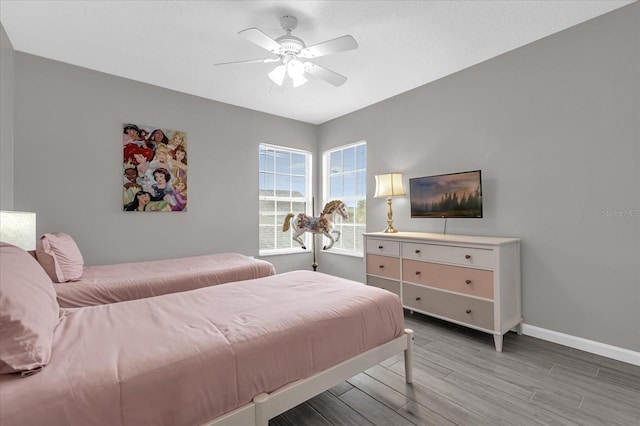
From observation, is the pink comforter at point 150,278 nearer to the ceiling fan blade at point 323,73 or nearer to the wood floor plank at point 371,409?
the wood floor plank at point 371,409

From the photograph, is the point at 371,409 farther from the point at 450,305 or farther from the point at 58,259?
the point at 58,259

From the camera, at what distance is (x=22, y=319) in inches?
39.4

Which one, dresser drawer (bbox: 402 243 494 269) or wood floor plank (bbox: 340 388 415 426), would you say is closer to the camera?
wood floor plank (bbox: 340 388 415 426)

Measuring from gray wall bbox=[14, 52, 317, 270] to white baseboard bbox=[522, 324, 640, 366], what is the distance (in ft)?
11.0

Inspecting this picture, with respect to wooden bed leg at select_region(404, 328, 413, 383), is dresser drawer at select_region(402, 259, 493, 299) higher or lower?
higher

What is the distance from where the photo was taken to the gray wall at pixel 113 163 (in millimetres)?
2873

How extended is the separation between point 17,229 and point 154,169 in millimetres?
1466

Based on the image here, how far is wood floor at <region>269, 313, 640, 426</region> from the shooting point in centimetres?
164

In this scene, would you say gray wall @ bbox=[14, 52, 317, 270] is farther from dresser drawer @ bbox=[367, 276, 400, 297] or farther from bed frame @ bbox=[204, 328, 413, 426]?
bed frame @ bbox=[204, 328, 413, 426]

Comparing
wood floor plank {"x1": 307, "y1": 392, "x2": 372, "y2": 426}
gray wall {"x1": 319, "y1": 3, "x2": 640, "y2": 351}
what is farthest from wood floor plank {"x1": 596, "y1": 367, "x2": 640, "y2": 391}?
wood floor plank {"x1": 307, "y1": 392, "x2": 372, "y2": 426}

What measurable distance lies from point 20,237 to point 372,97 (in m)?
3.78

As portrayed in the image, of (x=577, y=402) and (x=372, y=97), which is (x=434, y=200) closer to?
(x=372, y=97)

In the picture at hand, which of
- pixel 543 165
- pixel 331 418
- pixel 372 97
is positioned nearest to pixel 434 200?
pixel 543 165

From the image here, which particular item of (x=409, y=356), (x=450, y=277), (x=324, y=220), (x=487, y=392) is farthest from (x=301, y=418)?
(x=324, y=220)
